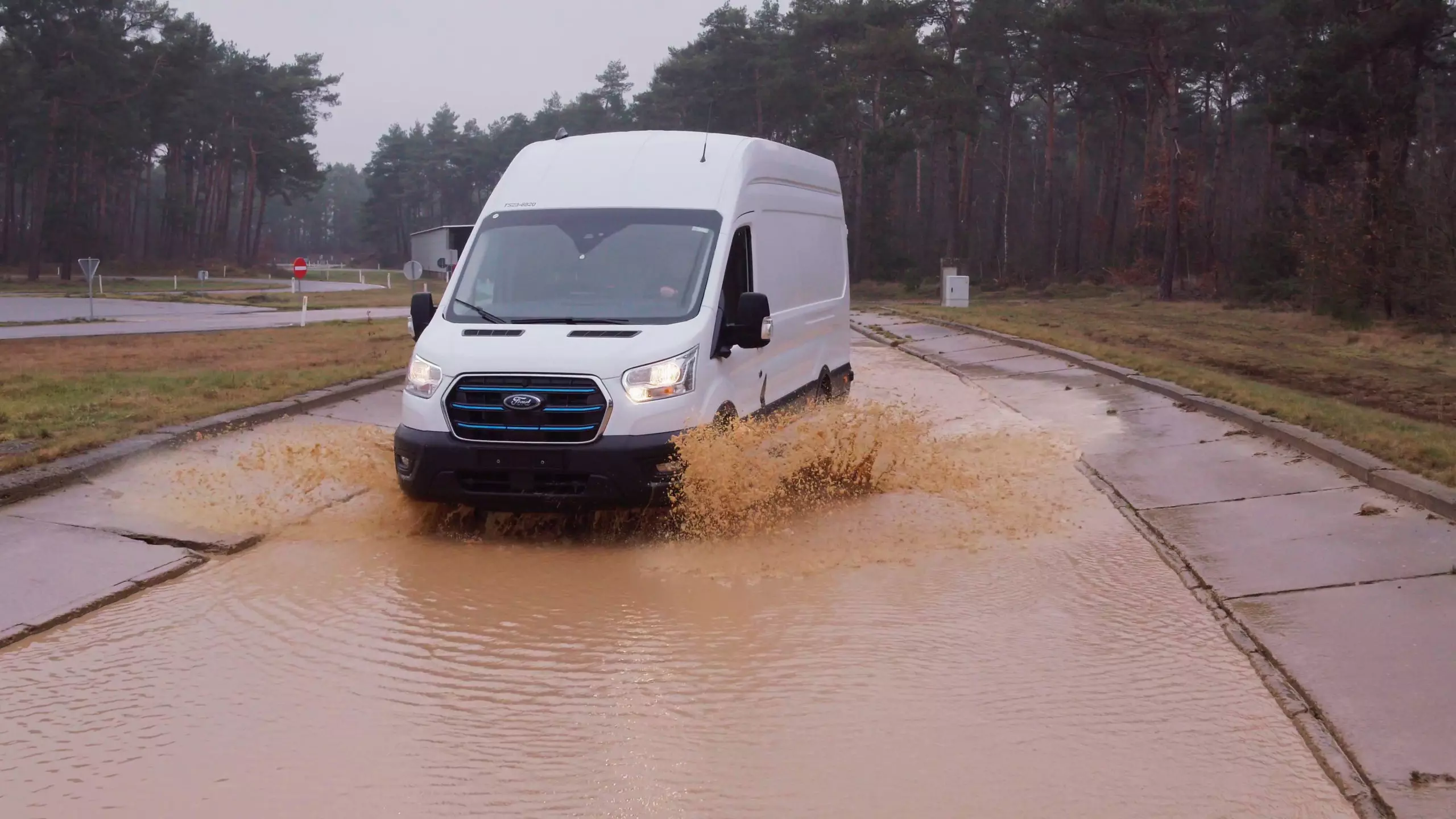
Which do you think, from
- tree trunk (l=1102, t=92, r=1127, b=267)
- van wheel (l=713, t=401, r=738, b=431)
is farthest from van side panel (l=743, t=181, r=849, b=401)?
tree trunk (l=1102, t=92, r=1127, b=267)

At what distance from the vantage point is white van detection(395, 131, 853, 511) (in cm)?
820

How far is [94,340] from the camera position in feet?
78.5

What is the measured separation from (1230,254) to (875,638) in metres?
52.7

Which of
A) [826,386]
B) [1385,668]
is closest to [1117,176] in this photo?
[826,386]

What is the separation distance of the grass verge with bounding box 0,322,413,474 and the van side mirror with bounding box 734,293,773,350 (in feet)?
16.7

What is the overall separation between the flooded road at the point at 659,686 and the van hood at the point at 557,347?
1.11 meters

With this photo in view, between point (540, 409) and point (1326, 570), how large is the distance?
175 inches

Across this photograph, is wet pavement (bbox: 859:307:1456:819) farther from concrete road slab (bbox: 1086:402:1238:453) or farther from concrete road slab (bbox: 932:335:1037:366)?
concrete road slab (bbox: 932:335:1037:366)

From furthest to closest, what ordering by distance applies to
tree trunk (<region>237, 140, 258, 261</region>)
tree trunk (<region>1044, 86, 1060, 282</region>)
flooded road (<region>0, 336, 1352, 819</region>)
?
tree trunk (<region>237, 140, 258, 261</region>)
tree trunk (<region>1044, 86, 1060, 282</region>)
flooded road (<region>0, 336, 1352, 819</region>)

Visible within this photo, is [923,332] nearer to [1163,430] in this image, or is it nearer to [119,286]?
[1163,430]

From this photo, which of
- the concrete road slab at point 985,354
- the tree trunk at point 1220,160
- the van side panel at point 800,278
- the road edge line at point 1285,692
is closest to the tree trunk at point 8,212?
the tree trunk at point 1220,160

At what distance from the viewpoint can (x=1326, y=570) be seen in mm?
7457

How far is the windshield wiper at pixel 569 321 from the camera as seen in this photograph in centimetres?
895

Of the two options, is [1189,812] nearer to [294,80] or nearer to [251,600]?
[251,600]
